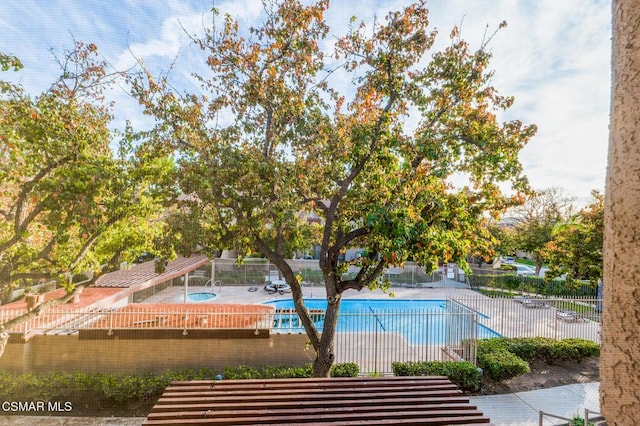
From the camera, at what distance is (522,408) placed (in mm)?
5711

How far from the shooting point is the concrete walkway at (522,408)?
5270 millimetres

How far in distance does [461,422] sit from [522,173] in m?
3.89

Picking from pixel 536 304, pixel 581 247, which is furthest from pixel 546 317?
pixel 581 247

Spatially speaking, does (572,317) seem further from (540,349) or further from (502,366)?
(502,366)

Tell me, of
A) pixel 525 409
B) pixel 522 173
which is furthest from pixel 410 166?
pixel 525 409

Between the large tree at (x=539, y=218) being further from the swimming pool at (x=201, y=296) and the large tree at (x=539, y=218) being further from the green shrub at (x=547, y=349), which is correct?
the swimming pool at (x=201, y=296)

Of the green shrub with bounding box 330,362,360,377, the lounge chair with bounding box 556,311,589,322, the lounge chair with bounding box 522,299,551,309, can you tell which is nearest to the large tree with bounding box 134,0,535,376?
the green shrub with bounding box 330,362,360,377

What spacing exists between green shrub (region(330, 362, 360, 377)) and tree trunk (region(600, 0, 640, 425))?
604 centimetres

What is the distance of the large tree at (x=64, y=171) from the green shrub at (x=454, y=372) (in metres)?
6.22

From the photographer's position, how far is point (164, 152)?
5.09 meters

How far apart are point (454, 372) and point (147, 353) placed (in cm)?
703

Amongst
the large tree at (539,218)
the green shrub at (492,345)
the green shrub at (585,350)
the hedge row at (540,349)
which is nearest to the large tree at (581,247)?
the green shrub at (585,350)

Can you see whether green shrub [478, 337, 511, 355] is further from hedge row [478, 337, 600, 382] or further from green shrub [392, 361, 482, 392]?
green shrub [392, 361, 482, 392]

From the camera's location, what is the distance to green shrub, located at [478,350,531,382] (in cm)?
662
